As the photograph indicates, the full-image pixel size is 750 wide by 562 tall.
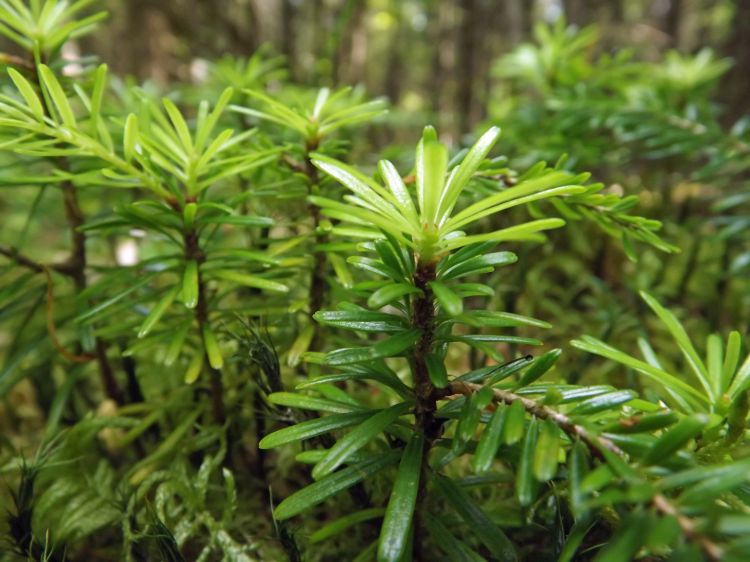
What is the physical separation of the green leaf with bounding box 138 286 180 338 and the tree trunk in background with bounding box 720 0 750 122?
256 centimetres

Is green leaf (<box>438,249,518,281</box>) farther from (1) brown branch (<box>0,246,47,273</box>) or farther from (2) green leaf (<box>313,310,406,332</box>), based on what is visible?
(1) brown branch (<box>0,246,47,273</box>)

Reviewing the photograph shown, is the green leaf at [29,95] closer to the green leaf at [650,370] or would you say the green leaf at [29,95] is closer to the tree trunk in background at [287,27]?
the green leaf at [650,370]

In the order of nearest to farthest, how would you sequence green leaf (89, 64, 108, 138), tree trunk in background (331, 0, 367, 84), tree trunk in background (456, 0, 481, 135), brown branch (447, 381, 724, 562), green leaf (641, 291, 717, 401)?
1. brown branch (447, 381, 724, 562)
2. green leaf (641, 291, 717, 401)
3. green leaf (89, 64, 108, 138)
4. tree trunk in background (456, 0, 481, 135)
5. tree trunk in background (331, 0, 367, 84)

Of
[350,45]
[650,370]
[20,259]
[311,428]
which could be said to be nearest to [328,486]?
[311,428]

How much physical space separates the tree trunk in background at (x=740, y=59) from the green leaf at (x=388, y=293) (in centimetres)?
244

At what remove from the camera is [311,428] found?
1.74 ft

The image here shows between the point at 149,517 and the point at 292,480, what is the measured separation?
271 millimetres

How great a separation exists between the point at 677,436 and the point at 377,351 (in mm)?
271

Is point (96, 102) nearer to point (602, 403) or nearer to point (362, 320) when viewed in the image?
point (362, 320)

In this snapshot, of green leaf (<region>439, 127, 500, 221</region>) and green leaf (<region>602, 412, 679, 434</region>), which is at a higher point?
green leaf (<region>439, 127, 500, 221</region>)

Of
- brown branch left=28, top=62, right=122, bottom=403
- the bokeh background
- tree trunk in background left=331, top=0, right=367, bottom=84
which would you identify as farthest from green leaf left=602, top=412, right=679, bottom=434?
tree trunk in background left=331, top=0, right=367, bottom=84

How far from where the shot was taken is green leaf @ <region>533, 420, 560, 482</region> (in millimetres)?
400

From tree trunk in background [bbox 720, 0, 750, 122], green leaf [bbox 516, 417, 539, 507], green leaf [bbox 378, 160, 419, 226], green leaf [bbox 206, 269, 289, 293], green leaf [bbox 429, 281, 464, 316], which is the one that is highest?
tree trunk in background [bbox 720, 0, 750, 122]

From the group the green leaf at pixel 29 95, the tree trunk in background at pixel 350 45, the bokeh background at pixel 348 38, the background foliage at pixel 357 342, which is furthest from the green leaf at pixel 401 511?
the tree trunk in background at pixel 350 45
